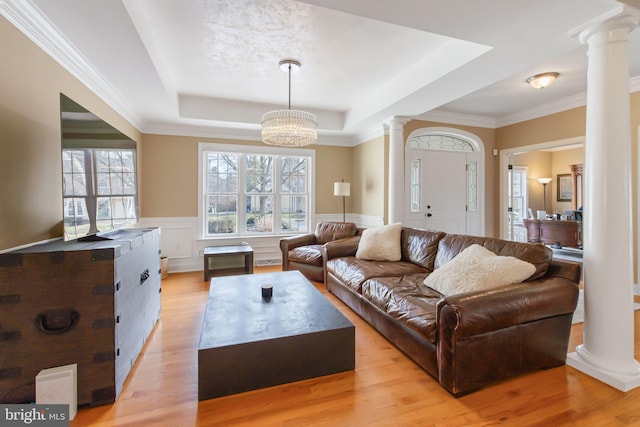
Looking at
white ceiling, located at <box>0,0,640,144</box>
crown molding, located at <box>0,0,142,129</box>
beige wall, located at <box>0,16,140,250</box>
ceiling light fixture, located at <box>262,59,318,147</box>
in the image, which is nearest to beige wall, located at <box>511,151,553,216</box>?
white ceiling, located at <box>0,0,640,144</box>

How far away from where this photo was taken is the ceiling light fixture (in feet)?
9.64

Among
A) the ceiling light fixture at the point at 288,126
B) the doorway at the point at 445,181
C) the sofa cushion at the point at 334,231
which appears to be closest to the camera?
the ceiling light fixture at the point at 288,126

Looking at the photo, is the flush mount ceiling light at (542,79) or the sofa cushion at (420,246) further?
the flush mount ceiling light at (542,79)

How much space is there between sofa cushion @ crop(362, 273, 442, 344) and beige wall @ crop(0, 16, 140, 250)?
8.41 feet

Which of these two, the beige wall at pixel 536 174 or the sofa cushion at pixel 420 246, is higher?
the beige wall at pixel 536 174

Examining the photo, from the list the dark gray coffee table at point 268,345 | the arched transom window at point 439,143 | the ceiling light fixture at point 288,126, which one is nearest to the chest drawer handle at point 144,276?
the dark gray coffee table at point 268,345

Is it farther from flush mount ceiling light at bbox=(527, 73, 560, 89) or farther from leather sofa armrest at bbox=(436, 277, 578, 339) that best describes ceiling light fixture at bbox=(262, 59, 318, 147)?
flush mount ceiling light at bbox=(527, 73, 560, 89)

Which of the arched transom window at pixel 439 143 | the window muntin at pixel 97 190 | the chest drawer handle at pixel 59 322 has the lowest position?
the chest drawer handle at pixel 59 322

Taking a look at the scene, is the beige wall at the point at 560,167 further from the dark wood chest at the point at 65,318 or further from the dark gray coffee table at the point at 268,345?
the dark wood chest at the point at 65,318

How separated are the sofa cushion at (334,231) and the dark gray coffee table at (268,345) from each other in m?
2.29

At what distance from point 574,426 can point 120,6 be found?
3.55 m

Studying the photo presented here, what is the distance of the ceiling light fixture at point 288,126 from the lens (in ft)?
9.64

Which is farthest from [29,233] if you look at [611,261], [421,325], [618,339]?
[618,339]

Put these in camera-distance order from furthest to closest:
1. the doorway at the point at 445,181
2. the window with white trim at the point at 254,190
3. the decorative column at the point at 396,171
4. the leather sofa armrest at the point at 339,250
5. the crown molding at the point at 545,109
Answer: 1. the window with white trim at the point at 254,190
2. the doorway at the point at 445,181
3. the decorative column at the point at 396,171
4. the crown molding at the point at 545,109
5. the leather sofa armrest at the point at 339,250
